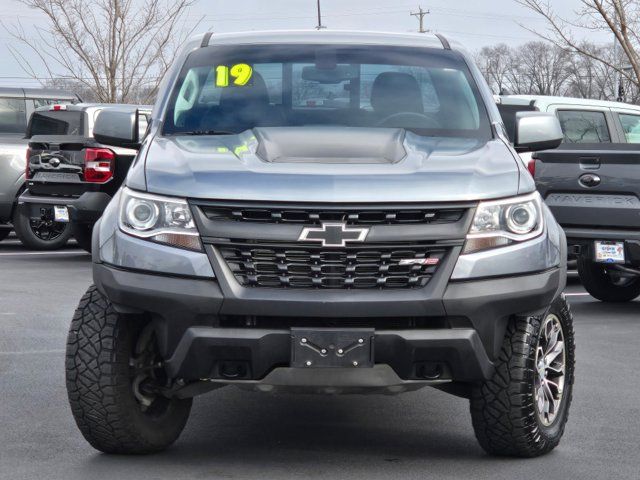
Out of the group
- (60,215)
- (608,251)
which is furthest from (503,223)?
(60,215)

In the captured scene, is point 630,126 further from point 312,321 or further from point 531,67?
point 531,67

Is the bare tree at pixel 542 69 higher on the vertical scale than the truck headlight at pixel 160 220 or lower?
lower

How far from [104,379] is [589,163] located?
265 inches

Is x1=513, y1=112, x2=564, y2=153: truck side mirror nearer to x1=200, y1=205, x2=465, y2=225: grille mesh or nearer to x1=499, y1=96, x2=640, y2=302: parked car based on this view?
x1=200, y1=205, x2=465, y2=225: grille mesh

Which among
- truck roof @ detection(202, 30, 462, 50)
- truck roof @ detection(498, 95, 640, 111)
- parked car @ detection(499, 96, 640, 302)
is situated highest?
truck roof @ detection(202, 30, 462, 50)

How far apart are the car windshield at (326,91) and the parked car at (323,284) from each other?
1.17 ft

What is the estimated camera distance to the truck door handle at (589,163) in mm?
11164

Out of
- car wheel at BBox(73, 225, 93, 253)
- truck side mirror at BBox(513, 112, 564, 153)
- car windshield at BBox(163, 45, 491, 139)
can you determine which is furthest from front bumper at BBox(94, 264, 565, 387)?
car wheel at BBox(73, 225, 93, 253)

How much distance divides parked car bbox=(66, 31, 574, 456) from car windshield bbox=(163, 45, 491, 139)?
0.36m

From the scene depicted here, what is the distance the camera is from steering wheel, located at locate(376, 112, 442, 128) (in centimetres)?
625

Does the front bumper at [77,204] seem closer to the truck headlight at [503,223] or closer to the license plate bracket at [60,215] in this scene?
the license plate bracket at [60,215]

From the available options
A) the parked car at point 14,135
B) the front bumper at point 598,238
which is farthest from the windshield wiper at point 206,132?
the parked car at point 14,135

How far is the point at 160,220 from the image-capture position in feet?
17.2

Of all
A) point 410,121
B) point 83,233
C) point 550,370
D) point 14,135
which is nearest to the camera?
point 550,370
